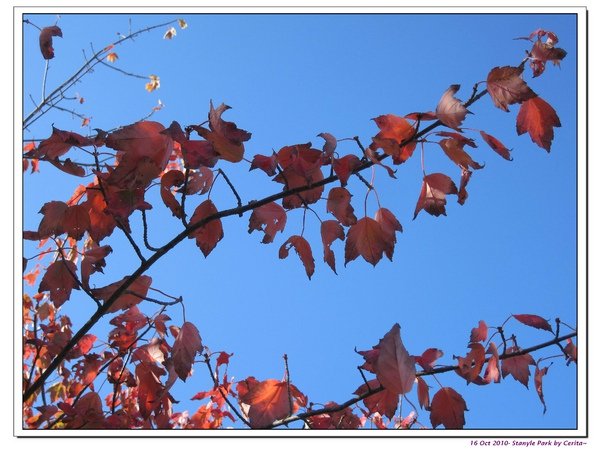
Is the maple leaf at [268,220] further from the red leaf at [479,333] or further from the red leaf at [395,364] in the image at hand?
the red leaf at [479,333]

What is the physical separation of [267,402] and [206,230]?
50 centimetres

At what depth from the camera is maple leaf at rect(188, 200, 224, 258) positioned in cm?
149

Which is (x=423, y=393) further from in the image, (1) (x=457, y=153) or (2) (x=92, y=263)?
(2) (x=92, y=263)

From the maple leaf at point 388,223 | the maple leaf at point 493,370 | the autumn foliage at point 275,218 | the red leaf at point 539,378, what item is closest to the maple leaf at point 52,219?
the autumn foliage at point 275,218

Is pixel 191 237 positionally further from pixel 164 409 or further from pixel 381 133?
pixel 164 409

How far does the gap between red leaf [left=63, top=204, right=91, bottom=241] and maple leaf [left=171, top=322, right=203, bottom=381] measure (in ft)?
1.27

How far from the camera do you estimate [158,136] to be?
1.33 meters

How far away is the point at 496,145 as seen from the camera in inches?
51.6

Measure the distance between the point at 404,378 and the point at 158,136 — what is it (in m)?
0.79

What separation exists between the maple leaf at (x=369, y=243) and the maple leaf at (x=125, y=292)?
56 centimetres

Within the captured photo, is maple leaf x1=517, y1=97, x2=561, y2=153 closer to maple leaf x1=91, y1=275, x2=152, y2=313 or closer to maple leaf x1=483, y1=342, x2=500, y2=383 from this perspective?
maple leaf x1=483, y1=342, x2=500, y2=383
